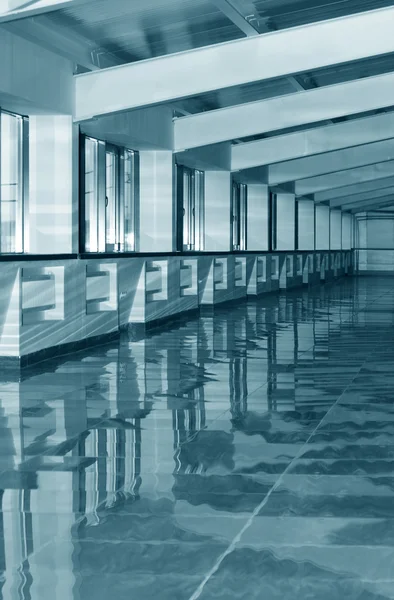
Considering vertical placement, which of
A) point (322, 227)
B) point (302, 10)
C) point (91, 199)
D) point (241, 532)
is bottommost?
point (241, 532)

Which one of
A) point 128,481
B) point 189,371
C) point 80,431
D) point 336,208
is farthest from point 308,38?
point 336,208

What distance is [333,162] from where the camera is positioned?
2878cm

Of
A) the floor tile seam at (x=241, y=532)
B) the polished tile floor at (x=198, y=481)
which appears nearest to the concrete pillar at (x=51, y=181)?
the polished tile floor at (x=198, y=481)

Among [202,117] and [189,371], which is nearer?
[189,371]

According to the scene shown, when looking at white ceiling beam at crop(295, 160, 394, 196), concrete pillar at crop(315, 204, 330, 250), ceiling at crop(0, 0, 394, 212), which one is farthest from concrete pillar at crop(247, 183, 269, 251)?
ceiling at crop(0, 0, 394, 212)

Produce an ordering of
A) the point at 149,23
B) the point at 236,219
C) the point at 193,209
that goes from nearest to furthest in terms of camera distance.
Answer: the point at 149,23
the point at 193,209
the point at 236,219

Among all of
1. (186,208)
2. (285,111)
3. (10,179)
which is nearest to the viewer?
(10,179)

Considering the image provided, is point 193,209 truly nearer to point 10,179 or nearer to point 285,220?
point 285,220

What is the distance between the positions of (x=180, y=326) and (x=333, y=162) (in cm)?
1220

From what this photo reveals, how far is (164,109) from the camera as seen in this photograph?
1892 centimetres

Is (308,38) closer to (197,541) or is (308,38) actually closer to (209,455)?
(209,455)

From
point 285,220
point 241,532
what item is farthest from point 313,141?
point 241,532

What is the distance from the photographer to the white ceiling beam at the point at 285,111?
18688mm

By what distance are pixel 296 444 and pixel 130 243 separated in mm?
13378
